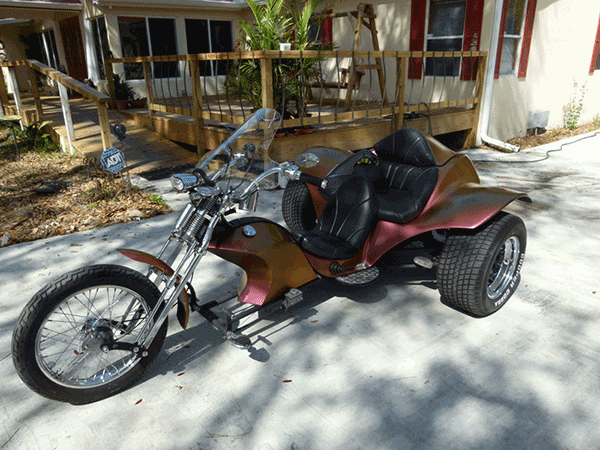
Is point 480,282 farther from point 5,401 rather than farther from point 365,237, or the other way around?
point 5,401

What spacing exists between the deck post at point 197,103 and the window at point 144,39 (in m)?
5.24

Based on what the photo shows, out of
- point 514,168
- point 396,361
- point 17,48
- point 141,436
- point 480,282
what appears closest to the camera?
point 141,436

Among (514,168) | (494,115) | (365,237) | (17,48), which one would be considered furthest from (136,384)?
(17,48)

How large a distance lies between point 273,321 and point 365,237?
0.79m

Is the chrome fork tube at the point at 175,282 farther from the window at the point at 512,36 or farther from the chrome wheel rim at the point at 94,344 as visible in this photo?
the window at the point at 512,36

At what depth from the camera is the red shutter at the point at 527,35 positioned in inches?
311

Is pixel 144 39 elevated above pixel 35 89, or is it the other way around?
pixel 144 39

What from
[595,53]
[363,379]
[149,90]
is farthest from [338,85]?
[595,53]

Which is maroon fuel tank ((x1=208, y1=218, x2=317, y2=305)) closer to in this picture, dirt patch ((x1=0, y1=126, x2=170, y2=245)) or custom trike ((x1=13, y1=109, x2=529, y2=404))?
custom trike ((x1=13, y1=109, x2=529, y2=404))

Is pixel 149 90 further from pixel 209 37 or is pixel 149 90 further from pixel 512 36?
pixel 512 36

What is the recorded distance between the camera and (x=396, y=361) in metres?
2.42

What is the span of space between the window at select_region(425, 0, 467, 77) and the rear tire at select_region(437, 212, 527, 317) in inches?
231

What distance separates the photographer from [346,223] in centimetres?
296

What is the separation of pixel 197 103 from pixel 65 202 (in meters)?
2.19
